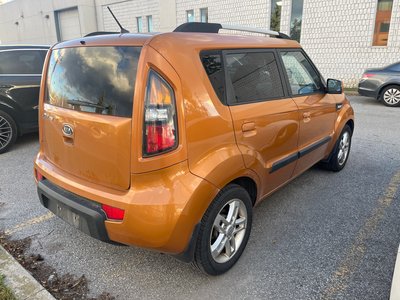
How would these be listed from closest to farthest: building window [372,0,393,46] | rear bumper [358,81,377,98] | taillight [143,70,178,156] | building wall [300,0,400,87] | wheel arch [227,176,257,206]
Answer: taillight [143,70,178,156]
wheel arch [227,176,257,206]
rear bumper [358,81,377,98]
building window [372,0,393,46]
building wall [300,0,400,87]

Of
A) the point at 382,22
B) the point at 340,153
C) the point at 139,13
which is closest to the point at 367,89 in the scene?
the point at 382,22

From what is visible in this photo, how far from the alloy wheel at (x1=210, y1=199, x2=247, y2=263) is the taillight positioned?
697 millimetres

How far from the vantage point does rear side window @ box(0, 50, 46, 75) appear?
5.51 meters

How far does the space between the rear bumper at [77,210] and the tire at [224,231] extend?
647mm

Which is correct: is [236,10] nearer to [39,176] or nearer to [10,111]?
[10,111]

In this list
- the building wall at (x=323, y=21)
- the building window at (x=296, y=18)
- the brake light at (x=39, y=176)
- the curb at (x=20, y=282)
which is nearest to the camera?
the curb at (x=20, y=282)

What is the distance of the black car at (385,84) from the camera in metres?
9.47

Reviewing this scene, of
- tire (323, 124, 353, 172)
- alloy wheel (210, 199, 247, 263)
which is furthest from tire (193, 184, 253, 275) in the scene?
tire (323, 124, 353, 172)

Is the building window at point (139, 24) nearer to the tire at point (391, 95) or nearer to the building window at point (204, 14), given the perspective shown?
the building window at point (204, 14)

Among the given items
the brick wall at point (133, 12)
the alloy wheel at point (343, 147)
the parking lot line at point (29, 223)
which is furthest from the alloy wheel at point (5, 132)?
the brick wall at point (133, 12)

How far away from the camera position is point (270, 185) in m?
3.00

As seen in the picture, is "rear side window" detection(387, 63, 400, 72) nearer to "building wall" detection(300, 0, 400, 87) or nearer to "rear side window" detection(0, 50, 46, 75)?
"building wall" detection(300, 0, 400, 87)

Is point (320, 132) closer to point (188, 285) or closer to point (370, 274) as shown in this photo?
point (370, 274)

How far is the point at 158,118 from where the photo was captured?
1.99m
